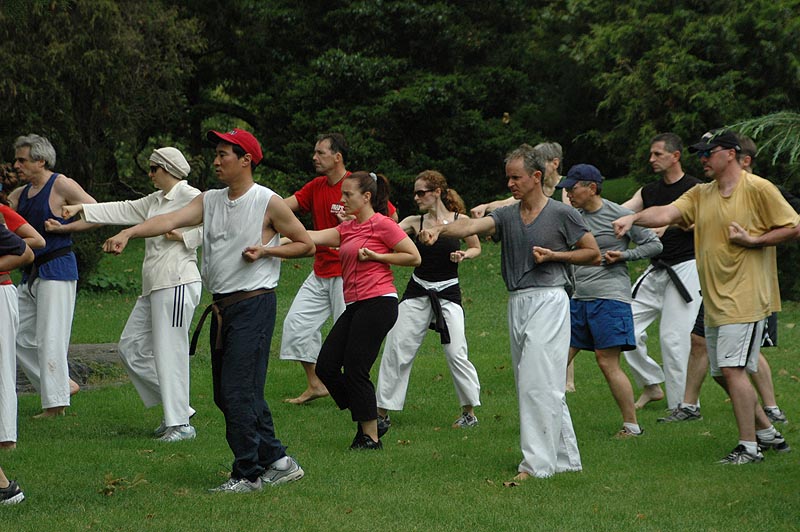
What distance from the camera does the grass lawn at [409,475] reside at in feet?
21.5

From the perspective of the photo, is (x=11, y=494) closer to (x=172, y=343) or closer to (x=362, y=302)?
(x=172, y=343)

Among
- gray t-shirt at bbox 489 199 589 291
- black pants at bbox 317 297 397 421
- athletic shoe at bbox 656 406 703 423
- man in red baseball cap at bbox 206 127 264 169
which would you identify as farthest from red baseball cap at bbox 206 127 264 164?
athletic shoe at bbox 656 406 703 423

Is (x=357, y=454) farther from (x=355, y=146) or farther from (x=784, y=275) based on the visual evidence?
(x=355, y=146)

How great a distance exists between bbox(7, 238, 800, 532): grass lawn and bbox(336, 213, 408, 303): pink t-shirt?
1175 millimetres

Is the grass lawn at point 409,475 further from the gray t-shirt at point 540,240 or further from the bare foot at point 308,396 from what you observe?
the gray t-shirt at point 540,240

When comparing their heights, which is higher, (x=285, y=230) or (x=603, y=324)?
(x=285, y=230)

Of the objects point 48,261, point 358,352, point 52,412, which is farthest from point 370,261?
point 52,412

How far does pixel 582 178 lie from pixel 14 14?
5288 mm

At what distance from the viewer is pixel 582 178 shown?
915 cm

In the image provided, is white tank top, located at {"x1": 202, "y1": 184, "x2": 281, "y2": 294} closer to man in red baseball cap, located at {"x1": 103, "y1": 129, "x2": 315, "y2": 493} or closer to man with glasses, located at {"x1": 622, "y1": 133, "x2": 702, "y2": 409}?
man in red baseball cap, located at {"x1": 103, "y1": 129, "x2": 315, "y2": 493}

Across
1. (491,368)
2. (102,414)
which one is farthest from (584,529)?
(491,368)

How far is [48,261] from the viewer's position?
9.76 meters

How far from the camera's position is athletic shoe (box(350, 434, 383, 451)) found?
28.4ft

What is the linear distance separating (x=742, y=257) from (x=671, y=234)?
2304 millimetres
